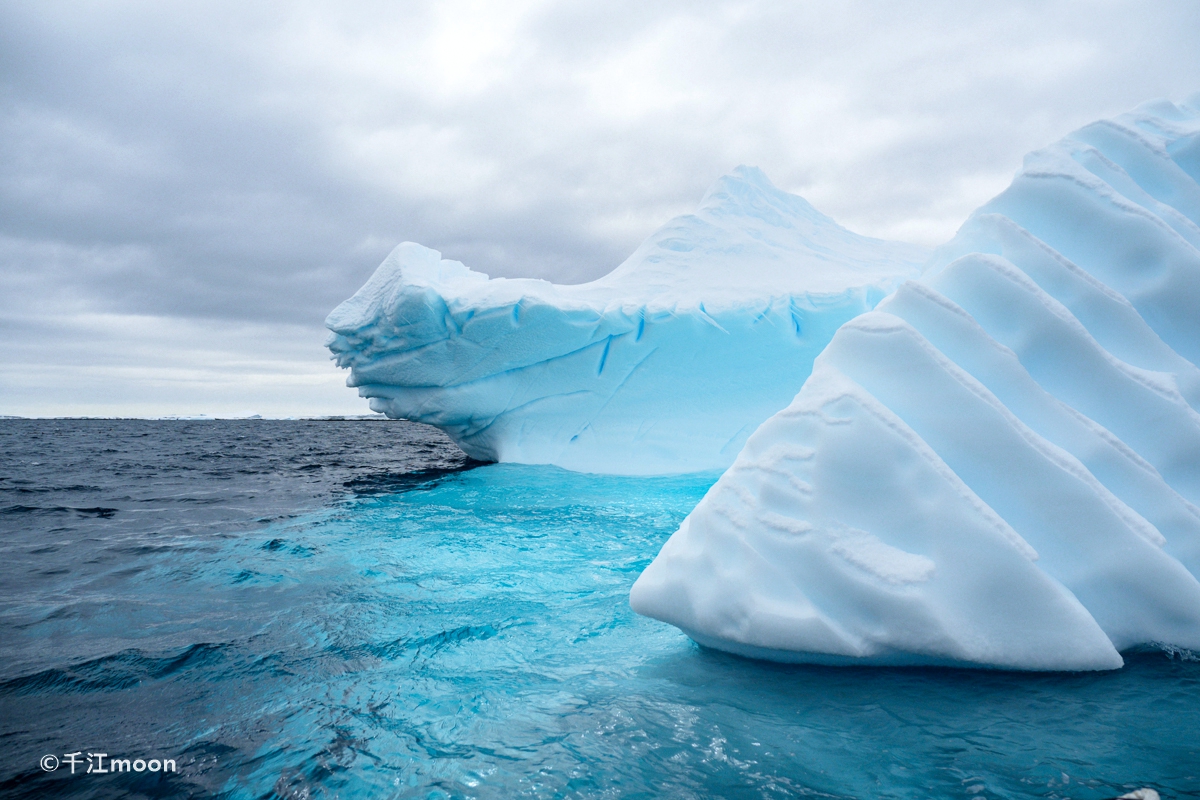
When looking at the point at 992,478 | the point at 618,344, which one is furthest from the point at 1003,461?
the point at 618,344

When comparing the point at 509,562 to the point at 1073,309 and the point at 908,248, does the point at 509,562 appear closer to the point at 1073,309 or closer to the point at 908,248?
the point at 1073,309

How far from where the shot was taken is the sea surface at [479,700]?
1.89 m

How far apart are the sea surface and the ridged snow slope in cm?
20

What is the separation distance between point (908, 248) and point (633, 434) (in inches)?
274

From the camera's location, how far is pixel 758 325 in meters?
9.45

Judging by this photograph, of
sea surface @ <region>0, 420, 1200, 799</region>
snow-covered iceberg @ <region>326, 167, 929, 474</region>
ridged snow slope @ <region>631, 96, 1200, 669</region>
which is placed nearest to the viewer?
sea surface @ <region>0, 420, 1200, 799</region>

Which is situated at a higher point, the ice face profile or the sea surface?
the ice face profile

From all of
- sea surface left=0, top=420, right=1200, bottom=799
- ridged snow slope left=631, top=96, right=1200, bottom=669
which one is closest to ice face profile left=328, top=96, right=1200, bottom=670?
ridged snow slope left=631, top=96, right=1200, bottom=669

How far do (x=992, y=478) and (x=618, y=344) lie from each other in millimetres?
7405

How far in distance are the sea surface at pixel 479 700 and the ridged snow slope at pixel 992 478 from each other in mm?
196

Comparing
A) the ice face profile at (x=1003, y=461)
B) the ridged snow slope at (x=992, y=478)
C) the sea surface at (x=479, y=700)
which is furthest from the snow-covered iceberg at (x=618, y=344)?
the ridged snow slope at (x=992, y=478)

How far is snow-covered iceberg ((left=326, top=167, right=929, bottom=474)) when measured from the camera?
9.21 meters

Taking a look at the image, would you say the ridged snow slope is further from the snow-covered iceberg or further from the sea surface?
the snow-covered iceberg

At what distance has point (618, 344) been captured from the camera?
9594 millimetres
